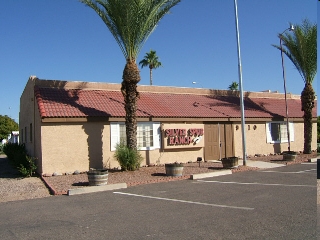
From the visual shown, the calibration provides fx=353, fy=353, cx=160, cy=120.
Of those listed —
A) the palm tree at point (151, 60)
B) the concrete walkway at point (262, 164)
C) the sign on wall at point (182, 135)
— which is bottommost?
the concrete walkway at point (262, 164)

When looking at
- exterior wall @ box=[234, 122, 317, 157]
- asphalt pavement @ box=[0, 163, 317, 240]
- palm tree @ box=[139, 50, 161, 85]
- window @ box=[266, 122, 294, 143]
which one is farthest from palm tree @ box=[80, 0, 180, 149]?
palm tree @ box=[139, 50, 161, 85]

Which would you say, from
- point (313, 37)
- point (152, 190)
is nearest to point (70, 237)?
point (152, 190)

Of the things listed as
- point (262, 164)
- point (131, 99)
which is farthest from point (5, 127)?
point (262, 164)

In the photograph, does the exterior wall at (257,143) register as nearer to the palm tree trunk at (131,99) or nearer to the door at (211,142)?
the door at (211,142)

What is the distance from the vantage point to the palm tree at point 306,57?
19.6m

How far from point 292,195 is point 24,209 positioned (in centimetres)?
668

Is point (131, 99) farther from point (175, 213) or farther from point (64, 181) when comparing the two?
point (175, 213)

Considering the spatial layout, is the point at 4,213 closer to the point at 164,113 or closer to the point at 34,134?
the point at 34,134

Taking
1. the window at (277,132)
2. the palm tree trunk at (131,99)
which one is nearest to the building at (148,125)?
the window at (277,132)

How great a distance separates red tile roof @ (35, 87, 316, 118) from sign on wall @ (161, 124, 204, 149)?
1.87 feet

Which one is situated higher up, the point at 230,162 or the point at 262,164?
the point at 230,162

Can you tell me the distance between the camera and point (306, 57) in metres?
20.1

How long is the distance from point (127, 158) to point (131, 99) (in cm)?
248

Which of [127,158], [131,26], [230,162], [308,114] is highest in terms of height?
[131,26]
